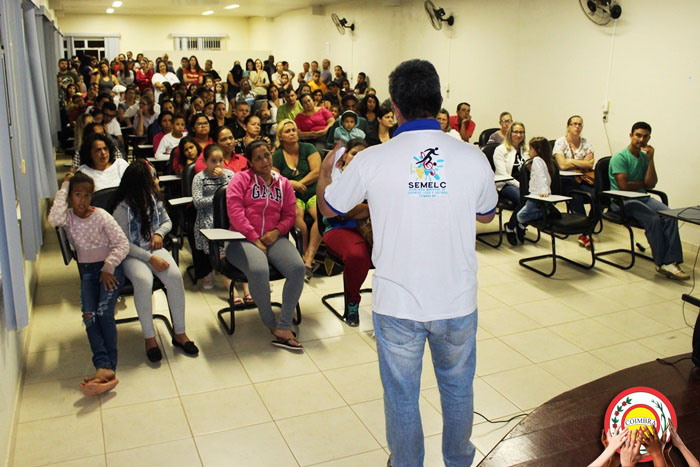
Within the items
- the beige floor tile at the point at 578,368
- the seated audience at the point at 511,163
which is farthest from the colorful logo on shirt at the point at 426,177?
the seated audience at the point at 511,163

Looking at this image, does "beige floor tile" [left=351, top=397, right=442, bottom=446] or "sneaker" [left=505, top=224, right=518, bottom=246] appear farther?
"sneaker" [left=505, top=224, right=518, bottom=246]

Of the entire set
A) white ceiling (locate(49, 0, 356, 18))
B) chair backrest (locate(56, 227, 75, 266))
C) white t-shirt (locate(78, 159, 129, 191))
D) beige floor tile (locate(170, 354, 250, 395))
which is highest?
white ceiling (locate(49, 0, 356, 18))

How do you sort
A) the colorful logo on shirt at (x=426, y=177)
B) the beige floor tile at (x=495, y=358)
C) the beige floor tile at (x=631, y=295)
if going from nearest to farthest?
the colorful logo on shirt at (x=426, y=177), the beige floor tile at (x=495, y=358), the beige floor tile at (x=631, y=295)

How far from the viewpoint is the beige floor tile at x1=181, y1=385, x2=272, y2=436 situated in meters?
2.93

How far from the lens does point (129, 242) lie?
3.57 meters

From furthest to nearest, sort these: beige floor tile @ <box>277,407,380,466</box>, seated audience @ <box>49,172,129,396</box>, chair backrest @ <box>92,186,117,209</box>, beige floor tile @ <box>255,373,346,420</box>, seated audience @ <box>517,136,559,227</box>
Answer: seated audience @ <box>517,136,559,227</box> → chair backrest @ <box>92,186,117,209</box> → seated audience @ <box>49,172,129,396</box> → beige floor tile @ <box>255,373,346,420</box> → beige floor tile @ <box>277,407,380,466</box>

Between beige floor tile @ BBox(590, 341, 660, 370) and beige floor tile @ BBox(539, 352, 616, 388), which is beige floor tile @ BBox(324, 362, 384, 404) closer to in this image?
beige floor tile @ BBox(539, 352, 616, 388)

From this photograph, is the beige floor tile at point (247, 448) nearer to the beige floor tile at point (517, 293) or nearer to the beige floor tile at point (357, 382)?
the beige floor tile at point (357, 382)

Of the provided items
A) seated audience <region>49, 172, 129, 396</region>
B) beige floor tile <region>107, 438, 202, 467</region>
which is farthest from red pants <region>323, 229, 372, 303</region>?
beige floor tile <region>107, 438, 202, 467</region>

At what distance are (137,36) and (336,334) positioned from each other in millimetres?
19671

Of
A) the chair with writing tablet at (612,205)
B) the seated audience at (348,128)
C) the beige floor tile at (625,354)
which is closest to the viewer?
the beige floor tile at (625,354)

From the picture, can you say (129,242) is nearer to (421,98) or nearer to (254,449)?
(254,449)

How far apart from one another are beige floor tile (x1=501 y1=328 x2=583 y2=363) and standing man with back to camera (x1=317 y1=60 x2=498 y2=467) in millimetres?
1784

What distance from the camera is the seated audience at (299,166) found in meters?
5.00
